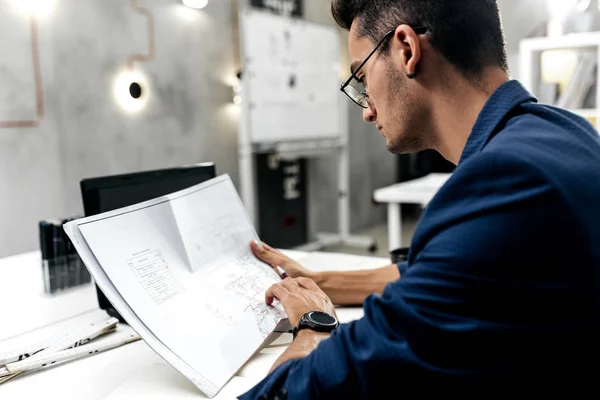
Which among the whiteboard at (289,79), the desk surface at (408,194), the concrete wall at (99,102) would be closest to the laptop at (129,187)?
the desk surface at (408,194)

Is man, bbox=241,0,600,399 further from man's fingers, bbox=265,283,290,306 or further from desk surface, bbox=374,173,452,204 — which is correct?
desk surface, bbox=374,173,452,204

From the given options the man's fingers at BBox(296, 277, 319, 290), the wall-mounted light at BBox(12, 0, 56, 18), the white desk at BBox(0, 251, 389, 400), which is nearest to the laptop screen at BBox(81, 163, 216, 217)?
the white desk at BBox(0, 251, 389, 400)

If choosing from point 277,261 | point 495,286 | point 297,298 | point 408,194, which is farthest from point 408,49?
point 408,194

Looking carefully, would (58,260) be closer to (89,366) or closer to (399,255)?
(89,366)

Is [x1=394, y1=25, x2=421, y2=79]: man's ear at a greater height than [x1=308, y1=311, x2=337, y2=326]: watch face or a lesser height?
greater

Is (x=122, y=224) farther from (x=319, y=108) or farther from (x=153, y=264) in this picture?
(x=319, y=108)

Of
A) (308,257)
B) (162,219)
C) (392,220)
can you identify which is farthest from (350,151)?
(162,219)

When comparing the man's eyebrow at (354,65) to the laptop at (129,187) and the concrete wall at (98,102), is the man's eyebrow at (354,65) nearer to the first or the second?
the laptop at (129,187)

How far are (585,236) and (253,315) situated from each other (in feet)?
1.89

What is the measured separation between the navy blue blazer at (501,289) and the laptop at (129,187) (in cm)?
64

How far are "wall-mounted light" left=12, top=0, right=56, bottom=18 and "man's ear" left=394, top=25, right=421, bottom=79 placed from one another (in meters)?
2.32

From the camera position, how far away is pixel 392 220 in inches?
108

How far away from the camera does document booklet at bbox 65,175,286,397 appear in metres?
0.81

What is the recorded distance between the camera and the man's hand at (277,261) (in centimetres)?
118
